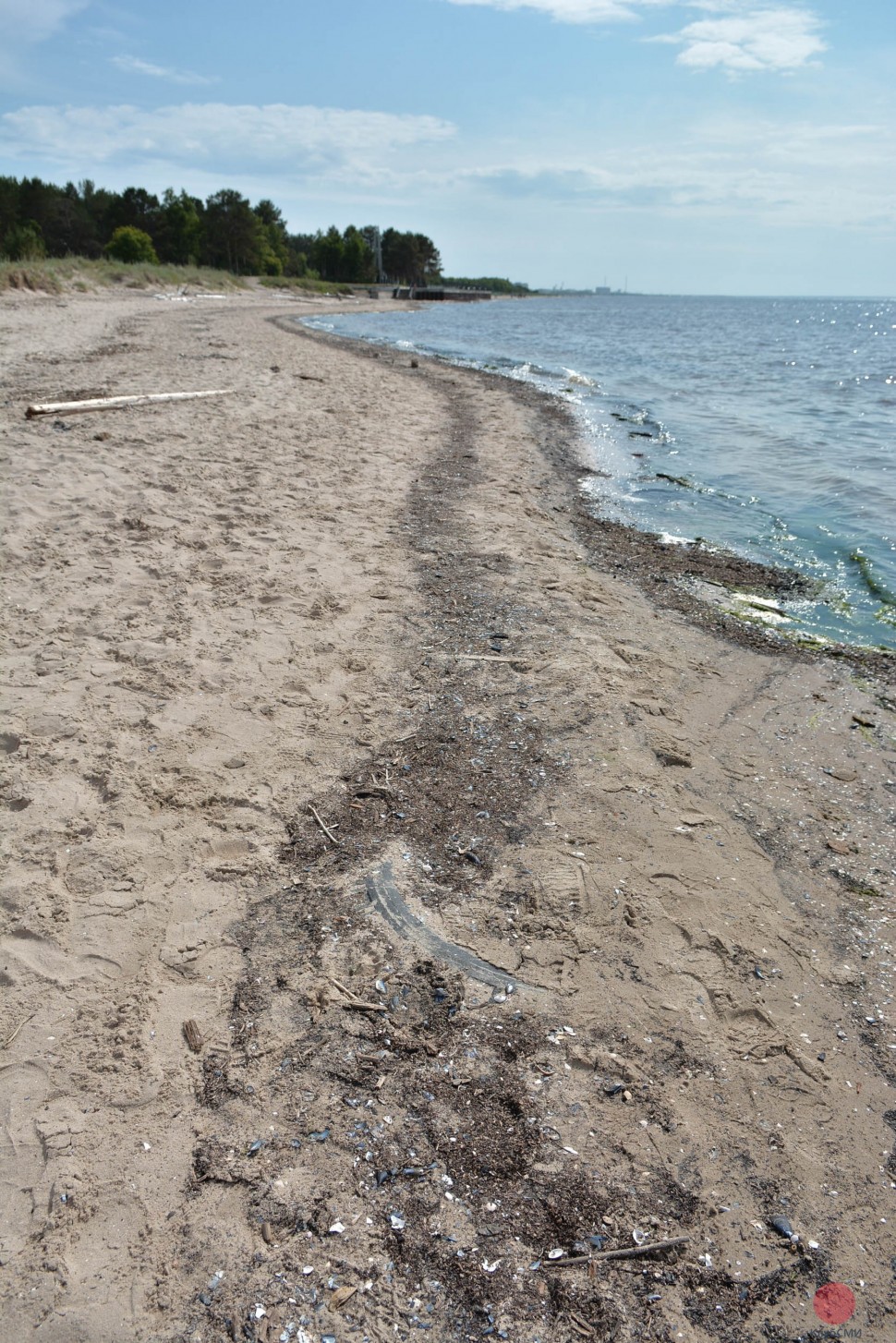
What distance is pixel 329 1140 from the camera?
2443 millimetres

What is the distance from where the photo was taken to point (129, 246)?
51.7 metres

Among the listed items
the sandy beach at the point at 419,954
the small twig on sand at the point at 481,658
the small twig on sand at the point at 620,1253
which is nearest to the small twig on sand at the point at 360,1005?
the sandy beach at the point at 419,954

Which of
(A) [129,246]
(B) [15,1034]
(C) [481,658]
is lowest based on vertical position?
(B) [15,1034]

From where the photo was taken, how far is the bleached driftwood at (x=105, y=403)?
349 inches

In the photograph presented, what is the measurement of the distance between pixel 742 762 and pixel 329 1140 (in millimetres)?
3067

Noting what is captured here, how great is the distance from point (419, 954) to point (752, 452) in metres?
13.4

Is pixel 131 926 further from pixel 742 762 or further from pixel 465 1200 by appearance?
pixel 742 762

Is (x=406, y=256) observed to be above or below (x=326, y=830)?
above

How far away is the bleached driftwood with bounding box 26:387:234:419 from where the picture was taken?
886 centimetres

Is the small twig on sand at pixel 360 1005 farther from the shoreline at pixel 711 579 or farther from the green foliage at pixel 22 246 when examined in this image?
the green foliage at pixel 22 246

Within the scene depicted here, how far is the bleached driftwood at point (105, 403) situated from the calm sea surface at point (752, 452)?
5.51 metres

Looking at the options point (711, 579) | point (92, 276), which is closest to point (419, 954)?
point (711, 579)

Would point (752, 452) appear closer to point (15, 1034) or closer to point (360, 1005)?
point (360, 1005)

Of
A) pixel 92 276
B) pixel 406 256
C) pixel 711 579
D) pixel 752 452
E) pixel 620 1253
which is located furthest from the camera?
pixel 406 256
